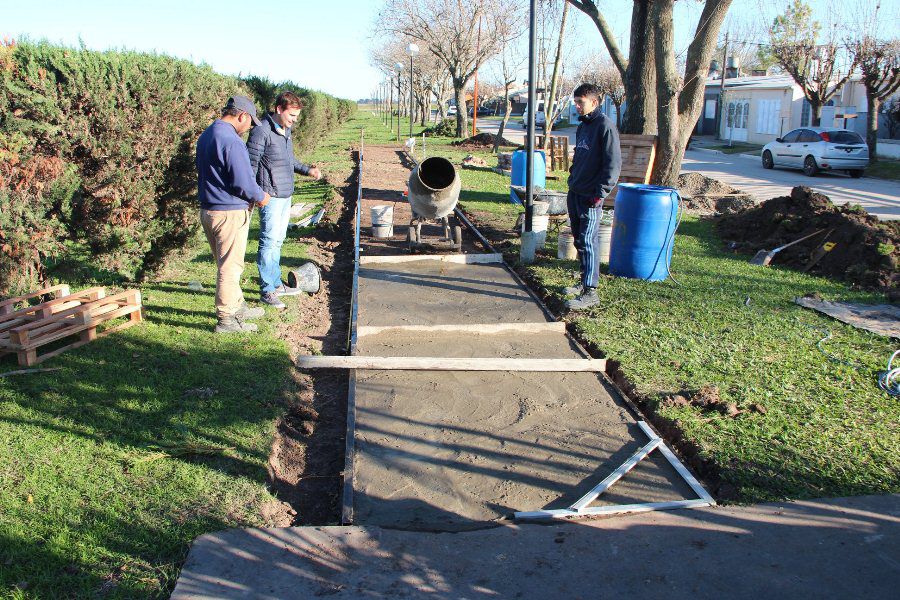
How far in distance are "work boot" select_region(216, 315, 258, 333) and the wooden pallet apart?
33.1 inches

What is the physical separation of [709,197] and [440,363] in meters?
12.2

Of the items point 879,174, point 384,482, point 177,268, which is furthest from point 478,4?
point 384,482

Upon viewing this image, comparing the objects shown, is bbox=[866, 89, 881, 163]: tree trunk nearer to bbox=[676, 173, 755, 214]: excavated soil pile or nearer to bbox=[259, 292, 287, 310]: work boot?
bbox=[676, 173, 755, 214]: excavated soil pile

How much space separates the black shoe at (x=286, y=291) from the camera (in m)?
7.36

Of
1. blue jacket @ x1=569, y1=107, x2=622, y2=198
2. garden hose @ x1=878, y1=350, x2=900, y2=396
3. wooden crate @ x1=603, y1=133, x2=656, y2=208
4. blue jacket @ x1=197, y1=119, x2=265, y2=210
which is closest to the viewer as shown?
garden hose @ x1=878, y1=350, x2=900, y2=396

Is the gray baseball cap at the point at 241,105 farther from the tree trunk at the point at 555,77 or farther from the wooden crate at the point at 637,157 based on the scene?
the tree trunk at the point at 555,77

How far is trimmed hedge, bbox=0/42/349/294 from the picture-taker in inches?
220

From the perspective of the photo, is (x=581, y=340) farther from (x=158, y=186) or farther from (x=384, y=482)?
(x=158, y=186)

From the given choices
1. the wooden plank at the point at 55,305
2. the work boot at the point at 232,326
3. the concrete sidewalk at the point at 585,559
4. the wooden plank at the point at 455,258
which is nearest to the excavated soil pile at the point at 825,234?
the wooden plank at the point at 455,258

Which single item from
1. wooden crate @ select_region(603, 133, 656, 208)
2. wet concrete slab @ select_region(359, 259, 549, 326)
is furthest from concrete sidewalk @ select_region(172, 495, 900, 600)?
wooden crate @ select_region(603, 133, 656, 208)

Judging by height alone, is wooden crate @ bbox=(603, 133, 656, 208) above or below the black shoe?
above

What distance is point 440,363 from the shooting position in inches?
217

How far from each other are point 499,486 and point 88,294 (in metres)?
4.39

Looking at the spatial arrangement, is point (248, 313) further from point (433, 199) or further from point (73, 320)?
point (433, 199)
